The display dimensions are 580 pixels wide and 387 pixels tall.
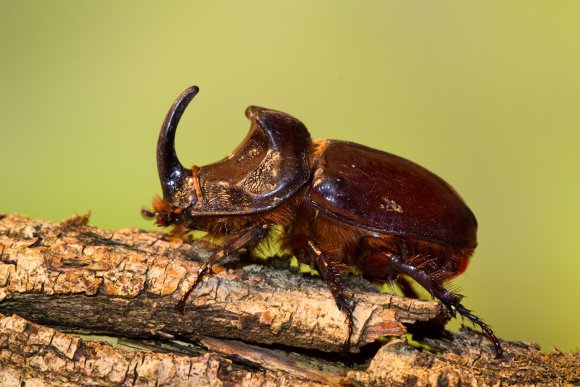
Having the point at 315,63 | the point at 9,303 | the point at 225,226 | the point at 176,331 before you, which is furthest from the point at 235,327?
the point at 315,63

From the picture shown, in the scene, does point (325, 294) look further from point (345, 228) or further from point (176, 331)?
point (176, 331)

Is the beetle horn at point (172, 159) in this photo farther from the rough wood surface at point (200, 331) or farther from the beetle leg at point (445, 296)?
the beetle leg at point (445, 296)

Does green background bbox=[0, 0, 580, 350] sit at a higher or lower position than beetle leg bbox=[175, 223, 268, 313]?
higher

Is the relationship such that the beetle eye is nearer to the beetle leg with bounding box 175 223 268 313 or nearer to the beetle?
the beetle

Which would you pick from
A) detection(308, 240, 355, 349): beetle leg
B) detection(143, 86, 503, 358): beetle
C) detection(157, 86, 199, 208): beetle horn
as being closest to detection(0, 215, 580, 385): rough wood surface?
detection(308, 240, 355, 349): beetle leg

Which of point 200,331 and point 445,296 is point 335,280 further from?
point 200,331

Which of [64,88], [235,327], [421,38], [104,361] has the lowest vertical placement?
[104,361]
